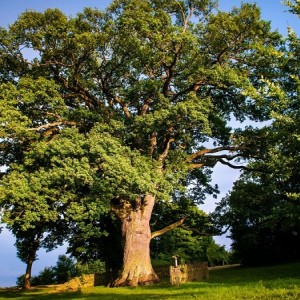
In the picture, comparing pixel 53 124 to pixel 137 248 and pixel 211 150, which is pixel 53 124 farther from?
pixel 211 150

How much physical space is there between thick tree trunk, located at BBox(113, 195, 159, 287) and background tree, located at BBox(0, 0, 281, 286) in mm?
75

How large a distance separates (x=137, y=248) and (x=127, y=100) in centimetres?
1162

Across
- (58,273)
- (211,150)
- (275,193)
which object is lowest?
(58,273)

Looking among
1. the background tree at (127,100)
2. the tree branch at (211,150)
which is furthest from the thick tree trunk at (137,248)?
the tree branch at (211,150)

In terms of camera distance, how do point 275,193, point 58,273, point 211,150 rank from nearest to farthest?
point 211,150 → point 275,193 → point 58,273

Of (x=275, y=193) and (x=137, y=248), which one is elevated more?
(x=275, y=193)

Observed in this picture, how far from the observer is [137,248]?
90.1ft

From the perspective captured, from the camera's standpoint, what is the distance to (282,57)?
35.6 feet

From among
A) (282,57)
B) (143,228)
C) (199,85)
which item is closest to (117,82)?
(199,85)

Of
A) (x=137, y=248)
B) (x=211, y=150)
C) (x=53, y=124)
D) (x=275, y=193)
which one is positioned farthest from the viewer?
(x=275, y=193)

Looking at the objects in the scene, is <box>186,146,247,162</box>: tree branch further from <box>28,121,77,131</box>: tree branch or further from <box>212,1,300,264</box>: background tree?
<box>28,121,77,131</box>: tree branch

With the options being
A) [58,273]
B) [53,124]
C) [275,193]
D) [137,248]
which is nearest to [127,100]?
[53,124]

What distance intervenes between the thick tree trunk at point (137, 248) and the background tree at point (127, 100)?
75mm

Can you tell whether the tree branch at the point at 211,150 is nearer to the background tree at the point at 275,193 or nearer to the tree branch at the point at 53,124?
the background tree at the point at 275,193
